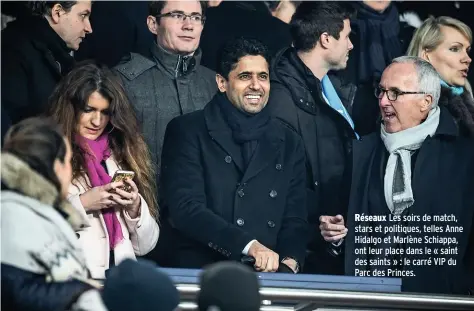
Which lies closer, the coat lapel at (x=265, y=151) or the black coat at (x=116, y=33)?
the black coat at (x=116, y=33)

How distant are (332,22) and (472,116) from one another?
43.2 inches

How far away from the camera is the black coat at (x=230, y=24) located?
7625 mm

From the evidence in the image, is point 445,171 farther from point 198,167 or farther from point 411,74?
point 198,167

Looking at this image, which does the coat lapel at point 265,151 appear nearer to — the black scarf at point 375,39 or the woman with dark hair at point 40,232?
the black scarf at point 375,39

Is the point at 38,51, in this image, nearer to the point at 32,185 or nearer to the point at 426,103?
the point at 32,185

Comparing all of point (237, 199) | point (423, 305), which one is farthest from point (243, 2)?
point (423, 305)

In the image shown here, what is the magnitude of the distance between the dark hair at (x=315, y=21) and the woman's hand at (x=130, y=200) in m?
1.38

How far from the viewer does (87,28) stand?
7.49m

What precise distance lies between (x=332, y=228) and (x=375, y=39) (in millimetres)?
1244

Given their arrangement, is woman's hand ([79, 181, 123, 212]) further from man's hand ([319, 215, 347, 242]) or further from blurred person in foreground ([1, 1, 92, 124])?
man's hand ([319, 215, 347, 242])

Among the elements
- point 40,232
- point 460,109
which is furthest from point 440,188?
point 40,232

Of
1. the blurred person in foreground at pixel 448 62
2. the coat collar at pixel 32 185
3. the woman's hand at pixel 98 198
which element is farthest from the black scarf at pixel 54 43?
the blurred person in foreground at pixel 448 62

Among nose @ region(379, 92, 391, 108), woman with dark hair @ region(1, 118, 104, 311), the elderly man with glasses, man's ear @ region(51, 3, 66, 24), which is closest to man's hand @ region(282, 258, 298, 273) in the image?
the elderly man with glasses

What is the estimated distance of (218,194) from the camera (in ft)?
24.8
